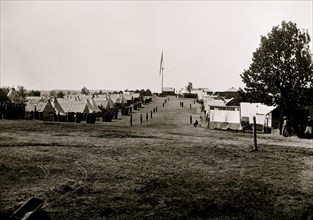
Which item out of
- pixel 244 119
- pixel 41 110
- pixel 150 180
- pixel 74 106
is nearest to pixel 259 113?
pixel 244 119

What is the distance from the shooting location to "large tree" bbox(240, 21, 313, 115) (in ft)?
110

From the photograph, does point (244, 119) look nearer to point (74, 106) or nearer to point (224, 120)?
point (224, 120)

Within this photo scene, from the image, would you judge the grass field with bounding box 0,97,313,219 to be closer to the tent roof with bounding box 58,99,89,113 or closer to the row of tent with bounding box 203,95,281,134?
the row of tent with bounding box 203,95,281,134

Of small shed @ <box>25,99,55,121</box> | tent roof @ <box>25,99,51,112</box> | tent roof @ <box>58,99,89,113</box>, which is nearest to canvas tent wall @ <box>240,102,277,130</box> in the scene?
tent roof @ <box>58,99,89,113</box>

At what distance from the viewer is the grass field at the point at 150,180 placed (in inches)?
319

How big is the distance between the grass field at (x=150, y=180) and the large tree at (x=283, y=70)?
62.0 ft

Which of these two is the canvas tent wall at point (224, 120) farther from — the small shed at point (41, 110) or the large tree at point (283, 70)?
the small shed at point (41, 110)

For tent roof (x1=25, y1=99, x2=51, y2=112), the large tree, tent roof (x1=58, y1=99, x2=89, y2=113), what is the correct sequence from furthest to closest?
1. tent roof (x1=58, y1=99, x2=89, y2=113)
2. tent roof (x1=25, y1=99, x2=51, y2=112)
3. the large tree

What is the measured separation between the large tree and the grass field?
62.0 feet

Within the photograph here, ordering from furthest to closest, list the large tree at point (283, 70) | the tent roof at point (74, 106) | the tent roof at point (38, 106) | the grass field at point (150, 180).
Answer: the tent roof at point (74, 106) → the tent roof at point (38, 106) → the large tree at point (283, 70) → the grass field at point (150, 180)

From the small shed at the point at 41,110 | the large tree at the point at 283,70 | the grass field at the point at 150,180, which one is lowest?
the grass field at the point at 150,180

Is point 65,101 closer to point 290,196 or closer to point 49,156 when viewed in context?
point 49,156

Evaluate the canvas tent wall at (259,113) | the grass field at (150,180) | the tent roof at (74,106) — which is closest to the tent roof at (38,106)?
the tent roof at (74,106)

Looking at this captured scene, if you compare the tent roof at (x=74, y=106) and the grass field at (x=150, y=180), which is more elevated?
the tent roof at (x=74, y=106)
